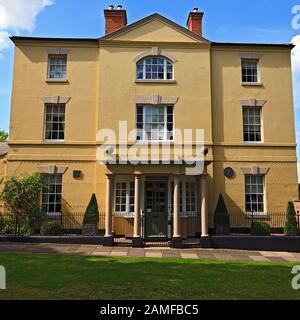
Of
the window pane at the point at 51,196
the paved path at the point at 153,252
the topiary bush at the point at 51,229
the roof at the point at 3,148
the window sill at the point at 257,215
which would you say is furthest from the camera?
the roof at the point at 3,148

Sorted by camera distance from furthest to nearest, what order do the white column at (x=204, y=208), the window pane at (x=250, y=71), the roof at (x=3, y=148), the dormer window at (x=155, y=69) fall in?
the window pane at (x=250, y=71) → the roof at (x=3, y=148) → the dormer window at (x=155, y=69) → the white column at (x=204, y=208)

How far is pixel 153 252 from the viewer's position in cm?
1462

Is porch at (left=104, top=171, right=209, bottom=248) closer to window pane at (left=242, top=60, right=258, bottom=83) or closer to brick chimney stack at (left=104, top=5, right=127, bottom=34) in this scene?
window pane at (left=242, top=60, right=258, bottom=83)

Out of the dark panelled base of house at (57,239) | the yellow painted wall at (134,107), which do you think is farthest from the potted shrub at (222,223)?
the dark panelled base of house at (57,239)

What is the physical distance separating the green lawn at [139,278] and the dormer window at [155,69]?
10036mm

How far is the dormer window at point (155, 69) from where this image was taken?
18781mm

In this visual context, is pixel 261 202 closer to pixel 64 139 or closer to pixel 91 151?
pixel 91 151

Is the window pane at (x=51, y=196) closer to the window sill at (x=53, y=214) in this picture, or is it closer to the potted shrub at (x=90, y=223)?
the window sill at (x=53, y=214)

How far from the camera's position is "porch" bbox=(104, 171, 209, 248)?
52.3 feet

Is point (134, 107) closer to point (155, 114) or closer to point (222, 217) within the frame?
point (155, 114)

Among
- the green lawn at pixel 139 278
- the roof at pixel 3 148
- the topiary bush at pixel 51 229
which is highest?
the roof at pixel 3 148

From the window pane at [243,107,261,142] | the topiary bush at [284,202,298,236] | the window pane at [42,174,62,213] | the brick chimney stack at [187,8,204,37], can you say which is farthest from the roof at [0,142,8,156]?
the topiary bush at [284,202,298,236]

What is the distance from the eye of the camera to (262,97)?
19.2 meters

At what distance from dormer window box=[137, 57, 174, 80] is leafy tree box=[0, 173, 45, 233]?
7606mm
